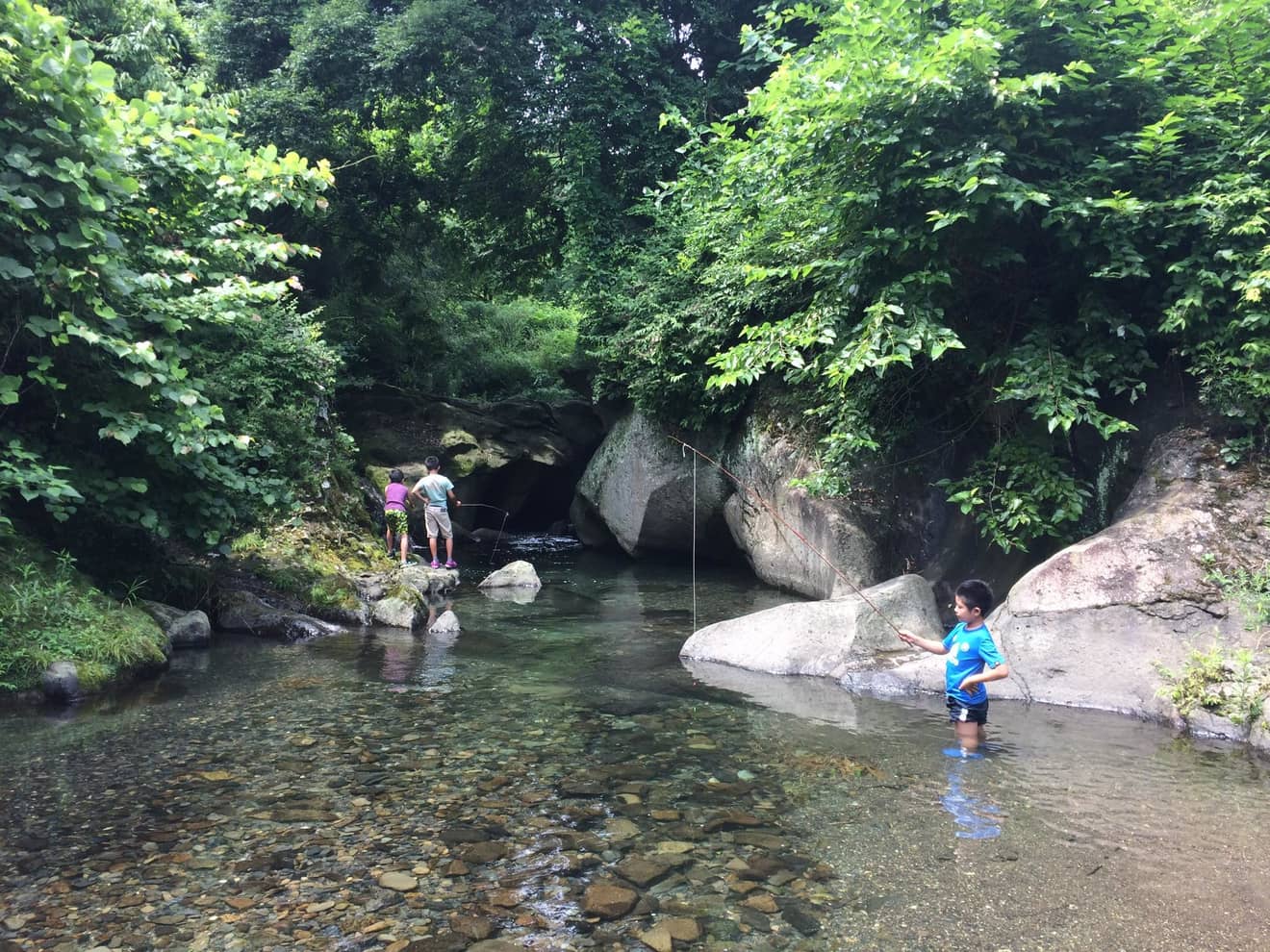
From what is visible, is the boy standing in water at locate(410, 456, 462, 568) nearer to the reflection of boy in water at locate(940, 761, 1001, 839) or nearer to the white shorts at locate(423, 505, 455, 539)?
the white shorts at locate(423, 505, 455, 539)

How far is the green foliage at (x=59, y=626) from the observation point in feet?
21.9

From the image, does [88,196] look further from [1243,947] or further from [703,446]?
[703,446]

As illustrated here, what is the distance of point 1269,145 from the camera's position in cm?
714

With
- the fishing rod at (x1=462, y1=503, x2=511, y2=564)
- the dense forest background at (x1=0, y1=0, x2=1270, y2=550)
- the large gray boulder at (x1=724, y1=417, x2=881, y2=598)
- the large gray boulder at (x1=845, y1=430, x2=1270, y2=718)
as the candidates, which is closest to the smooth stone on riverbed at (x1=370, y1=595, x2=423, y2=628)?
the dense forest background at (x1=0, y1=0, x2=1270, y2=550)

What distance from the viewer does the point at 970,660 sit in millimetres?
6027

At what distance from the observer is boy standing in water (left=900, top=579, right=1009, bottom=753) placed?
5898mm

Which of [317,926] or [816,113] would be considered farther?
[816,113]

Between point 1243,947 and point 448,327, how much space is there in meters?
20.0

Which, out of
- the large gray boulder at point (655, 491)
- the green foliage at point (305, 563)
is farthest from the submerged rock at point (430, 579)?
the large gray boulder at point (655, 491)

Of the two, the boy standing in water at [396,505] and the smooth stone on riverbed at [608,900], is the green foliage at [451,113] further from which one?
the smooth stone on riverbed at [608,900]

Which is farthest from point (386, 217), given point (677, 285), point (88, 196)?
point (88, 196)

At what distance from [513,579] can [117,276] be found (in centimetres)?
819

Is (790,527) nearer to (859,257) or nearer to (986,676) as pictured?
(859,257)

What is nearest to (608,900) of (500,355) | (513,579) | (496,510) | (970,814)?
(970,814)
